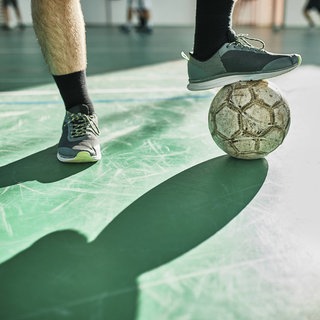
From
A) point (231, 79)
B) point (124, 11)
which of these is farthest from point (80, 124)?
point (124, 11)

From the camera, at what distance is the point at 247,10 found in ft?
40.1

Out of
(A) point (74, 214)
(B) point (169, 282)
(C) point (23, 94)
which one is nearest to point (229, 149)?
(A) point (74, 214)

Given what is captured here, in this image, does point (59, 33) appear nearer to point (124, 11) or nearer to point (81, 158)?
point (81, 158)

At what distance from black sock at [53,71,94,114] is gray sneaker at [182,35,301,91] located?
0.43 metres

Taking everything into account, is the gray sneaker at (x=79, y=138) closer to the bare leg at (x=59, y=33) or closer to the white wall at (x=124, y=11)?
the bare leg at (x=59, y=33)

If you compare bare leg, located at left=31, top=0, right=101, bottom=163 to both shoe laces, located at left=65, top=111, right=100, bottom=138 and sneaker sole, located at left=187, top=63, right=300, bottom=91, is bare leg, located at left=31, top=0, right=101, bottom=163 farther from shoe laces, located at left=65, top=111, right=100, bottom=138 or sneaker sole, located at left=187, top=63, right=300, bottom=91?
sneaker sole, located at left=187, top=63, right=300, bottom=91

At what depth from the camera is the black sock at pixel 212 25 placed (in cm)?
162

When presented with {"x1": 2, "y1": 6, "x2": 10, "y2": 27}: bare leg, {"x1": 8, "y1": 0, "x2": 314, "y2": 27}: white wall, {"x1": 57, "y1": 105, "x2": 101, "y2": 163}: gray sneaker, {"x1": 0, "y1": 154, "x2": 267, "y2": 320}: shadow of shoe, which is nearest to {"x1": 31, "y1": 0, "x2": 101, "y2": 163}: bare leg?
{"x1": 57, "y1": 105, "x2": 101, "y2": 163}: gray sneaker

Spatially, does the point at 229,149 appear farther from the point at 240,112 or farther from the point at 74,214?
the point at 74,214

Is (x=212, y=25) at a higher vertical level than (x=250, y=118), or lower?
higher

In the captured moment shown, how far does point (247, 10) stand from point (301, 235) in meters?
12.1

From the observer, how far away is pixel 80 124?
5.72 feet

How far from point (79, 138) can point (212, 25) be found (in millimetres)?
650

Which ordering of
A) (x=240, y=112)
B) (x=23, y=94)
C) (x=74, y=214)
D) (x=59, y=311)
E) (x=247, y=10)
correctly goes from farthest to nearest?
(x=247, y=10) → (x=23, y=94) → (x=240, y=112) → (x=74, y=214) → (x=59, y=311)
